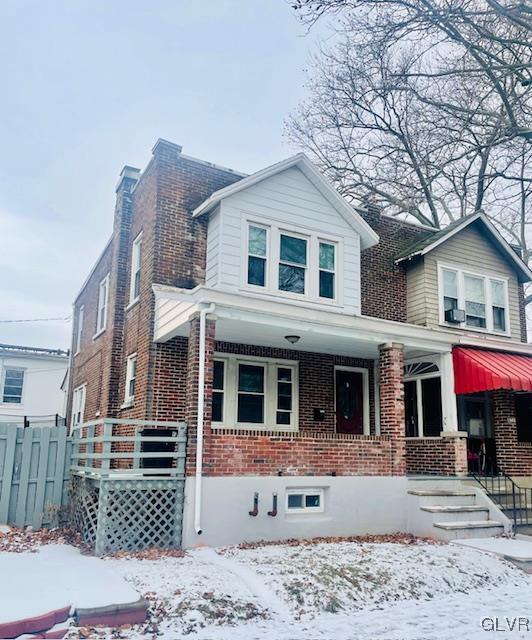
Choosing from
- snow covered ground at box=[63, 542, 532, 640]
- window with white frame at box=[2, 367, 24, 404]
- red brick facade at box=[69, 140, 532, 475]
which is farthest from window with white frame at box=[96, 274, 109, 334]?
window with white frame at box=[2, 367, 24, 404]

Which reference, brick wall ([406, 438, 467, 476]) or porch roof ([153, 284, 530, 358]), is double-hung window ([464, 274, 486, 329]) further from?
brick wall ([406, 438, 467, 476])

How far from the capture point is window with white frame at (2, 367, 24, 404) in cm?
2639

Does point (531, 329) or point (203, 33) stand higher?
point (203, 33)

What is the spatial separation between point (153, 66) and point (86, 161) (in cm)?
984

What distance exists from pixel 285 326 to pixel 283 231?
127 inches

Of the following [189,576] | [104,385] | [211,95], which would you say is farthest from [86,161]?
[189,576]

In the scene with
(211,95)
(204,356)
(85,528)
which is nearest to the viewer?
(85,528)

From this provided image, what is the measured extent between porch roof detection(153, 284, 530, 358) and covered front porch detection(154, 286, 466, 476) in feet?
0.07

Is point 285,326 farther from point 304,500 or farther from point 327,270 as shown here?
point 327,270

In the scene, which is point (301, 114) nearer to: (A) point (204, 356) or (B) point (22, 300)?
(A) point (204, 356)

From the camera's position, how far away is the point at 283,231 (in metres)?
12.6

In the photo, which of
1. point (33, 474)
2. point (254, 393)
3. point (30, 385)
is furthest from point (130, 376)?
point (30, 385)

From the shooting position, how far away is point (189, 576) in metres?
6.50

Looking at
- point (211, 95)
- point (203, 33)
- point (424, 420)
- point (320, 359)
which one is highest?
point (211, 95)
